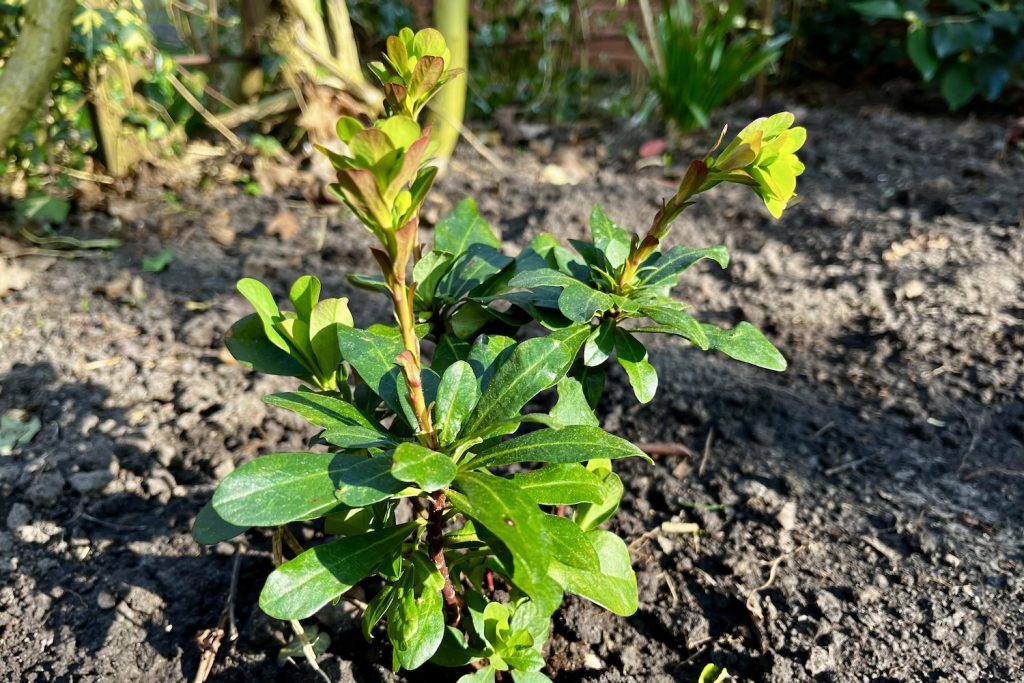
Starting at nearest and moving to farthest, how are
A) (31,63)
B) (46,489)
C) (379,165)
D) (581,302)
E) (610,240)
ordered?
(379,165) → (581,302) → (610,240) → (46,489) → (31,63)

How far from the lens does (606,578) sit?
122 centimetres

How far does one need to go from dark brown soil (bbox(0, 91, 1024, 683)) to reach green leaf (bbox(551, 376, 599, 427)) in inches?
20.4

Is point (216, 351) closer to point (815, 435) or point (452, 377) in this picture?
point (452, 377)

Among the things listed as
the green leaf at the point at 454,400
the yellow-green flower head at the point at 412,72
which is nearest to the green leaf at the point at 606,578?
the green leaf at the point at 454,400

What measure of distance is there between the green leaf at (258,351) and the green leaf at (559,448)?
1.40 ft

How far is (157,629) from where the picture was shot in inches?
57.7

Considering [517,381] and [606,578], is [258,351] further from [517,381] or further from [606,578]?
[606,578]

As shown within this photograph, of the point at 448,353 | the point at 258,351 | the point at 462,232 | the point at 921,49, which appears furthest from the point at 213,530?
the point at 921,49

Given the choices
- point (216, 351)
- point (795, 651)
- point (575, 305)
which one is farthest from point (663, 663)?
point (216, 351)

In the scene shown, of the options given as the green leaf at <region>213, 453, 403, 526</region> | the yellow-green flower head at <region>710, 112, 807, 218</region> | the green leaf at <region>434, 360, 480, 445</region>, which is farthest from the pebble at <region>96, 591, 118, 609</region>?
the yellow-green flower head at <region>710, 112, 807, 218</region>

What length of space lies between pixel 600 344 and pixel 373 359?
1.29 ft

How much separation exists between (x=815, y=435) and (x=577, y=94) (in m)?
4.02

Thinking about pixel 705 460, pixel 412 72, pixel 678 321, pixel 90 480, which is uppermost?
pixel 412 72

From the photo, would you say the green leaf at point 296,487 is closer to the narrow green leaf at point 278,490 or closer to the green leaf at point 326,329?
the narrow green leaf at point 278,490
